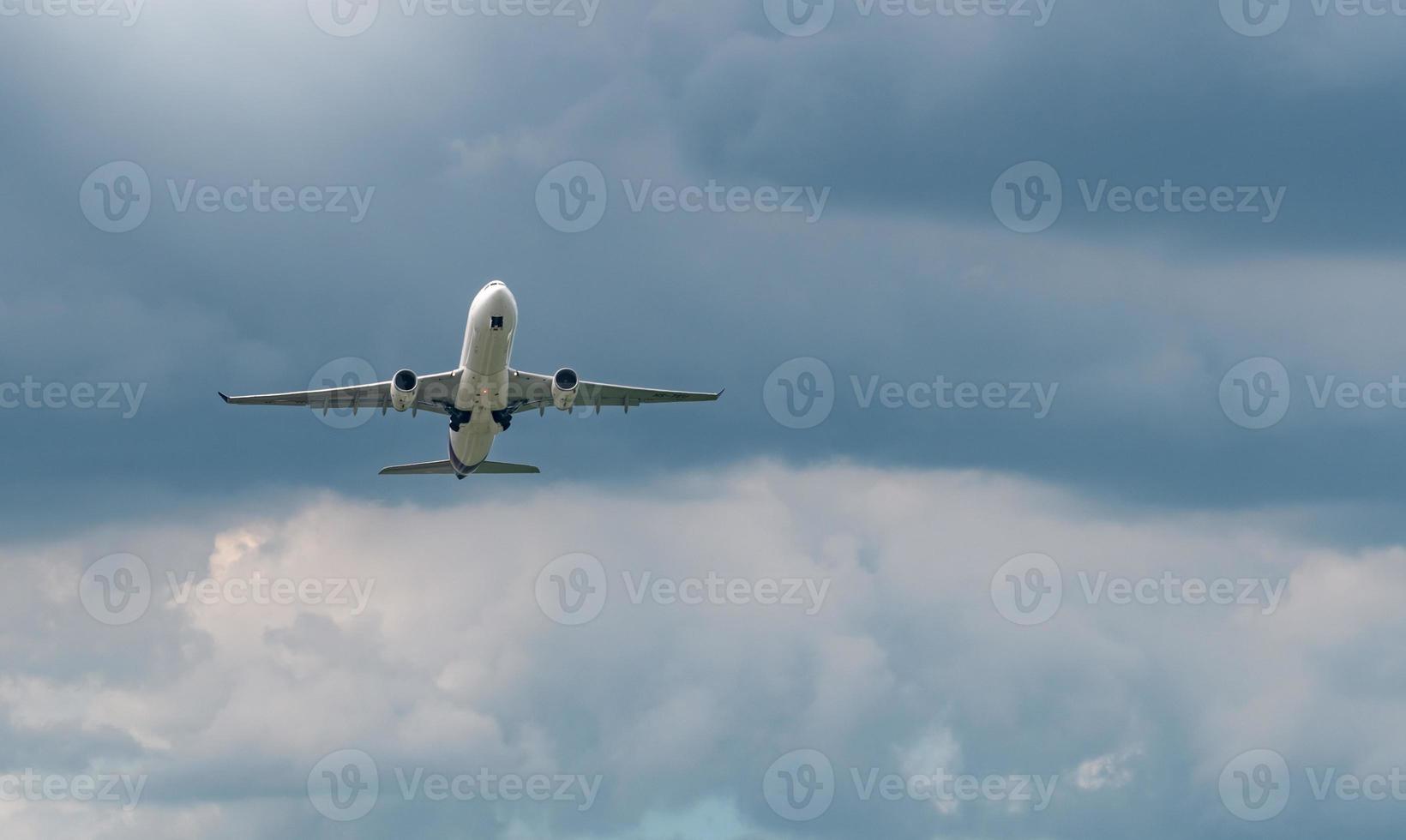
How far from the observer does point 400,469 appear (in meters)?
158

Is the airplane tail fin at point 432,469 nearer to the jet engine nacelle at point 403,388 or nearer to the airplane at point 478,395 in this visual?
the airplane at point 478,395

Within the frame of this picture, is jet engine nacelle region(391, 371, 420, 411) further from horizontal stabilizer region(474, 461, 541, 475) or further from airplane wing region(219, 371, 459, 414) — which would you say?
horizontal stabilizer region(474, 461, 541, 475)

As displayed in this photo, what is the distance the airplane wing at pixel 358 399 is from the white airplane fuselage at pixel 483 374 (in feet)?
5.65

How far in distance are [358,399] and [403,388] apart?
8075 mm

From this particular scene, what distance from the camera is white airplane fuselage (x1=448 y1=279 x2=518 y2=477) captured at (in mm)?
134125

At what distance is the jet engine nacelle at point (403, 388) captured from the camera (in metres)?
143

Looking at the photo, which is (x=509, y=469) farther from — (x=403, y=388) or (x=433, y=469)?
(x=403, y=388)

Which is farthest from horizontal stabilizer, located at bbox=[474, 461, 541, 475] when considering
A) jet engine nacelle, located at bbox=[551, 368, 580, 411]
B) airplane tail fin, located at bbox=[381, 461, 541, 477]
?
jet engine nacelle, located at bbox=[551, 368, 580, 411]

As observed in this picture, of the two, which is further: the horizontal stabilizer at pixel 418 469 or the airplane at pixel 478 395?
the horizontal stabilizer at pixel 418 469

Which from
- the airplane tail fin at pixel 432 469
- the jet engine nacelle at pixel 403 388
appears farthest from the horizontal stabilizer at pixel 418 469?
the jet engine nacelle at pixel 403 388

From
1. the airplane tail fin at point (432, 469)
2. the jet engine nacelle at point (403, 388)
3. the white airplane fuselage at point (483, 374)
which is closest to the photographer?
the white airplane fuselage at point (483, 374)

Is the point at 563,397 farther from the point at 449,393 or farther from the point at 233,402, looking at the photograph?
the point at 233,402

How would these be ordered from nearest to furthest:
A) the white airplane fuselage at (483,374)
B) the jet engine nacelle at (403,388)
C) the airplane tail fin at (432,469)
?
the white airplane fuselage at (483,374) → the jet engine nacelle at (403,388) → the airplane tail fin at (432,469)

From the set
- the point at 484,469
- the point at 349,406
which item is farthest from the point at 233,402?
the point at 484,469
